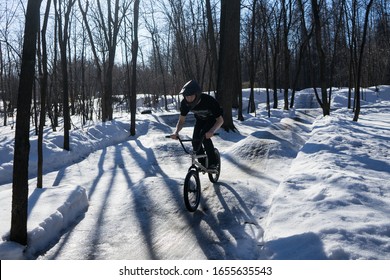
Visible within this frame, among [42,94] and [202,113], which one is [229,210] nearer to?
[202,113]

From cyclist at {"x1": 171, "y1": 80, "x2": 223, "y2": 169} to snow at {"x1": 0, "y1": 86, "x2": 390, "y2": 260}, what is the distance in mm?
817

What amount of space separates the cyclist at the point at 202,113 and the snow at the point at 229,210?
0.82 metres

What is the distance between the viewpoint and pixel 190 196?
5.55m

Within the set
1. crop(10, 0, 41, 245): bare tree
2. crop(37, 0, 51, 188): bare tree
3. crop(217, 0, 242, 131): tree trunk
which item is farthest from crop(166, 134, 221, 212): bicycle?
crop(217, 0, 242, 131): tree trunk

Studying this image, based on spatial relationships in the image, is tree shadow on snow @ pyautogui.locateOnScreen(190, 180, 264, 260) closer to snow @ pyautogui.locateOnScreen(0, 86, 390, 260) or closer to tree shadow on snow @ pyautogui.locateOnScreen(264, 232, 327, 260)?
snow @ pyautogui.locateOnScreen(0, 86, 390, 260)

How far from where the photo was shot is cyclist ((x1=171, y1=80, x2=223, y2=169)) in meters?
5.67

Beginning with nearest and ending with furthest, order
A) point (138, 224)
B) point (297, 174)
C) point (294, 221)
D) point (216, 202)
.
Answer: point (294, 221) → point (138, 224) → point (216, 202) → point (297, 174)

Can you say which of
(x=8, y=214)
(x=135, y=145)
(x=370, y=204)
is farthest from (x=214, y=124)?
(x=135, y=145)

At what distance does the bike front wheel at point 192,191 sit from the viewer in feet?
17.8

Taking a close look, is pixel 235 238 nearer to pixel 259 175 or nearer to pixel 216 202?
pixel 216 202

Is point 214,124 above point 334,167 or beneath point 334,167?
above

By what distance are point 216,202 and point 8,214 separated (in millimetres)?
2980

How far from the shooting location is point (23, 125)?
4133 millimetres

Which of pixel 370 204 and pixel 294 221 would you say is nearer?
pixel 294 221
